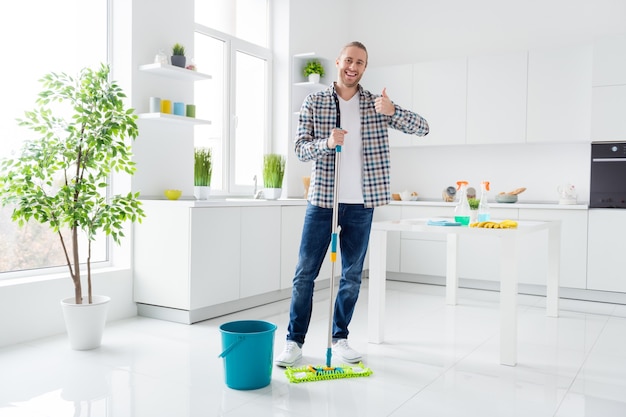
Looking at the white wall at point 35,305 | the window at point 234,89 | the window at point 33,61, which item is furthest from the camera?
the window at point 234,89

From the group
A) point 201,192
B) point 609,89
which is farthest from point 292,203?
point 609,89

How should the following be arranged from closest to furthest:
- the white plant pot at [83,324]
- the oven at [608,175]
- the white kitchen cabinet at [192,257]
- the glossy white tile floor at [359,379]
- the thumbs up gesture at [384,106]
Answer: the glossy white tile floor at [359,379] → the thumbs up gesture at [384,106] → the white plant pot at [83,324] → the white kitchen cabinet at [192,257] → the oven at [608,175]

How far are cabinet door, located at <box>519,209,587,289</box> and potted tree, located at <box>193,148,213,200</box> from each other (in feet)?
8.76

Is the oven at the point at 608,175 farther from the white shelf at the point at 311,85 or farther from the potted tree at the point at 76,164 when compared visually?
the potted tree at the point at 76,164

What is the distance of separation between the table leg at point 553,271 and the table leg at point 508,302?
1.27m

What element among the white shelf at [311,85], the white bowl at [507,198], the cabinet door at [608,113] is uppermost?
the white shelf at [311,85]

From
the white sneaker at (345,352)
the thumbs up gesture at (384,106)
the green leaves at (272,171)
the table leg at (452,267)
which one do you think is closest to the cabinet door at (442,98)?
the table leg at (452,267)

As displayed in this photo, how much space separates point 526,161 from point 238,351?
3820mm

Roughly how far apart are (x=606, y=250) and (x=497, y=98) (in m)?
1.61

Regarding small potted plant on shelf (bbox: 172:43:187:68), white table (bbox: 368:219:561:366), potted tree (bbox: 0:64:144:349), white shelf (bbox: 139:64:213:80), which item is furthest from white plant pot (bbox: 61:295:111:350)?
small potted plant on shelf (bbox: 172:43:187:68)

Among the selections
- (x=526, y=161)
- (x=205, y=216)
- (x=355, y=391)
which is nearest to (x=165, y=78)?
(x=205, y=216)

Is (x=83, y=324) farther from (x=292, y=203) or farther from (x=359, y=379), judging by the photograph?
(x=292, y=203)

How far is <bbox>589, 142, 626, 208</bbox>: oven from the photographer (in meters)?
4.48

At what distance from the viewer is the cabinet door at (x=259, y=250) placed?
397 centimetres
